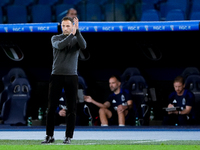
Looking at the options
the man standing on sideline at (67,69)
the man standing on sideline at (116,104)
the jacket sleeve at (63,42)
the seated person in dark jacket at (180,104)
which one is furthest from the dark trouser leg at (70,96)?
the seated person in dark jacket at (180,104)

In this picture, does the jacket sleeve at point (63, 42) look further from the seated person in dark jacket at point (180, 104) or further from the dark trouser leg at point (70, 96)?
the seated person in dark jacket at point (180, 104)

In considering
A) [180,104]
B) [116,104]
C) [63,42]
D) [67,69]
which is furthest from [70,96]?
[180,104]

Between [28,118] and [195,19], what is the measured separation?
454cm

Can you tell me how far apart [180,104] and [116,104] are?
1405 mm

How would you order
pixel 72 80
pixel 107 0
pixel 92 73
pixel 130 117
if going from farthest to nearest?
pixel 92 73
pixel 107 0
pixel 130 117
pixel 72 80

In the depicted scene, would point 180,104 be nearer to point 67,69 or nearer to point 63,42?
point 67,69

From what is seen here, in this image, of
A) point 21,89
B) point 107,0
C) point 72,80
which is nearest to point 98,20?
point 107,0

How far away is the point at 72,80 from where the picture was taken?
5.79 meters

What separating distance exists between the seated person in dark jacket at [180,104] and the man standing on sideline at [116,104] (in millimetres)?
915

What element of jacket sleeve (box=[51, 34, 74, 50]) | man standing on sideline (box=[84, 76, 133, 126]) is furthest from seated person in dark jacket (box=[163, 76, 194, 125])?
jacket sleeve (box=[51, 34, 74, 50])

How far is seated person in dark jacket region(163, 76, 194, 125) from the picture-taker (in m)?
10.9

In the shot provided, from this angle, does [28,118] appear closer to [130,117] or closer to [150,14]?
[130,117]

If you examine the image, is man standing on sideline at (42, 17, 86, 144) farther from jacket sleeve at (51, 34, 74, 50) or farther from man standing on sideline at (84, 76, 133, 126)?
man standing on sideline at (84, 76, 133, 126)

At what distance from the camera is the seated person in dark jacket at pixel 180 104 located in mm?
10906
